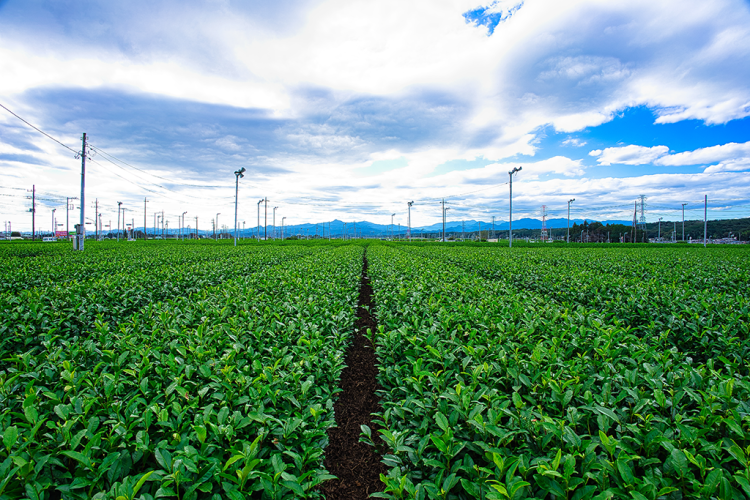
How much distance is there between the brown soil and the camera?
2.60 metres

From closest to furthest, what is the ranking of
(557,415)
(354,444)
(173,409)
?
(173,409), (557,415), (354,444)

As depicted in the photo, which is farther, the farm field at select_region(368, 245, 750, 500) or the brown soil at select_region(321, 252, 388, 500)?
the brown soil at select_region(321, 252, 388, 500)

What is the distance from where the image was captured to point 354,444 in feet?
10.6

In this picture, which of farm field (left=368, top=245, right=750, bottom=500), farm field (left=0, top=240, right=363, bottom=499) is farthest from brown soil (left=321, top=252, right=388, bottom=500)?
farm field (left=0, top=240, right=363, bottom=499)

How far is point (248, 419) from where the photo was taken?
1.79m

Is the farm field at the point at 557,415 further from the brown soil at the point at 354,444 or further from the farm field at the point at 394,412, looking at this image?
the brown soil at the point at 354,444

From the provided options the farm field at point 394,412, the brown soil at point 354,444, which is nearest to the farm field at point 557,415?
the farm field at point 394,412

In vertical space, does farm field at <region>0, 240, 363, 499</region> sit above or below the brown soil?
above

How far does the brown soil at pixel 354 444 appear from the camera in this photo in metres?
2.60

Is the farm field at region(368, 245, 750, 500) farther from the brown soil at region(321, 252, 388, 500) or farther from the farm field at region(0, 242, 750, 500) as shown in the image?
the brown soil at region(321, 252, 388, 500)

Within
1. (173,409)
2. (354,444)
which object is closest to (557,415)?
(354,444)

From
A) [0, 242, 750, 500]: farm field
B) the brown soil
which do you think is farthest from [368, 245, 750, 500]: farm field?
the brown soil

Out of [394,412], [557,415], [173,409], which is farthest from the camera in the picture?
[394,412]

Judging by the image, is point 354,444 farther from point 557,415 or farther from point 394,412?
point 557,415
